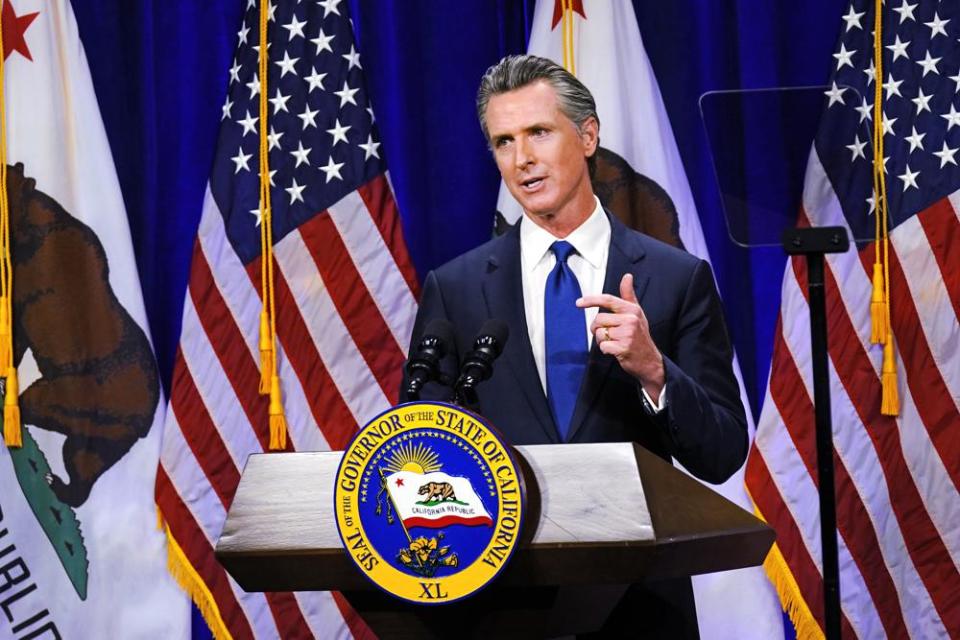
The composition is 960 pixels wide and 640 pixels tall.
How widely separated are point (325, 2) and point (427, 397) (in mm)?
1920

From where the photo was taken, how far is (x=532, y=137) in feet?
7.01

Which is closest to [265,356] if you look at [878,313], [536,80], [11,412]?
[11,412]

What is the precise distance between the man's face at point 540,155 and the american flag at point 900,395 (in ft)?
4.62

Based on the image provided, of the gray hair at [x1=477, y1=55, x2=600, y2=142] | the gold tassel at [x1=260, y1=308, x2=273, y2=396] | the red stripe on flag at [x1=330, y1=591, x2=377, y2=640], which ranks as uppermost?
the gray hair at [x1=477, y1=55, x2=600, y2=142]

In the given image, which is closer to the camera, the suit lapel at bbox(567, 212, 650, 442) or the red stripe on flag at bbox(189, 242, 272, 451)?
the suit lapel at bbox(567, 212, 650, 442)

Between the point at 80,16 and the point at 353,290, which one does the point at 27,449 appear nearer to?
the point at 353,290

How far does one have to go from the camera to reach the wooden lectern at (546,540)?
50.6 inches

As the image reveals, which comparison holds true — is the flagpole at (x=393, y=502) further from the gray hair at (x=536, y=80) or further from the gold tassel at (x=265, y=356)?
the gold tassel at (x=265, y=356)

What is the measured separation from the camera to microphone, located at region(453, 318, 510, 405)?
143 cm

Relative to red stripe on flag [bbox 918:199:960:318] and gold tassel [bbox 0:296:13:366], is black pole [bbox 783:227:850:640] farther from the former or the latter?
gold tassel [bbox 0:296:13:366]

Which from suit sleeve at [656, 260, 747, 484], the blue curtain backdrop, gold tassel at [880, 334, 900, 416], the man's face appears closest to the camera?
suit sleeve at [656, 260, 747, 484]

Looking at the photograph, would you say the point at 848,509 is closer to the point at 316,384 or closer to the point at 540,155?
the point at 316,384

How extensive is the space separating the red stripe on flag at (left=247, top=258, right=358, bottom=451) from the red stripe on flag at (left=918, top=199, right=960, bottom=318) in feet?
5.55

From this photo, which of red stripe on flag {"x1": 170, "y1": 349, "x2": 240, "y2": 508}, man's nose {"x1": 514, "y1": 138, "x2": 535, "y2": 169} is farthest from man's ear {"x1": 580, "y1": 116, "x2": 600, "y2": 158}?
red stripe on flag {"x1": 170, "y1": 349, "x2": 240, "y2": 508}
